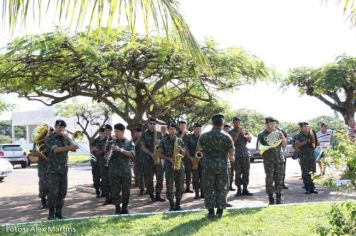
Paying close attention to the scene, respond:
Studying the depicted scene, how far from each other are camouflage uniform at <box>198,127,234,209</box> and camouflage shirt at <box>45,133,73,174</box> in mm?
2449

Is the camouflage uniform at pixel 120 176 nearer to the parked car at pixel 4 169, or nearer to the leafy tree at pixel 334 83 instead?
the leafy tree at pixel 334 83

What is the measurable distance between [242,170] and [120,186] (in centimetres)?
371

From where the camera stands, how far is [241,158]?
11.6m

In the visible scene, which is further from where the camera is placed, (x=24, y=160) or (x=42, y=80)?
(x=24, y=160)

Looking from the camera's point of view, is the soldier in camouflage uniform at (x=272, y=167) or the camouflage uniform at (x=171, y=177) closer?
the camouflage uniform at (x=171, y=177)

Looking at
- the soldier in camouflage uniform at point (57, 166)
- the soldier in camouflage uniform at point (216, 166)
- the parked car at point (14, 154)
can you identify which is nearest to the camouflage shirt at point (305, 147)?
the soldier in camouflage uniform at point (216, 166)

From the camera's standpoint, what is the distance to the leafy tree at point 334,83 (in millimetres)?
13906

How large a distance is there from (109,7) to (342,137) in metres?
2.42

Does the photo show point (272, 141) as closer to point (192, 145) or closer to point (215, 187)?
point (215, 187)

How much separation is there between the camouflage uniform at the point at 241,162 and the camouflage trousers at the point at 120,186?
3551 millimetres

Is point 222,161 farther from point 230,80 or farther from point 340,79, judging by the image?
point 340,79

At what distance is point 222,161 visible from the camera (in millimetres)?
8039

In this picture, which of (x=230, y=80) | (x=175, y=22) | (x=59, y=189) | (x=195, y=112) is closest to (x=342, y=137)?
(x=175, y=22)

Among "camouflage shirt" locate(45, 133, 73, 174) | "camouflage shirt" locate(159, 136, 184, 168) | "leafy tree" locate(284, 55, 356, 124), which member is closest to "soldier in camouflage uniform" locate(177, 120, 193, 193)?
"camouflage shirt" locate(159, 136, 184, 168)
